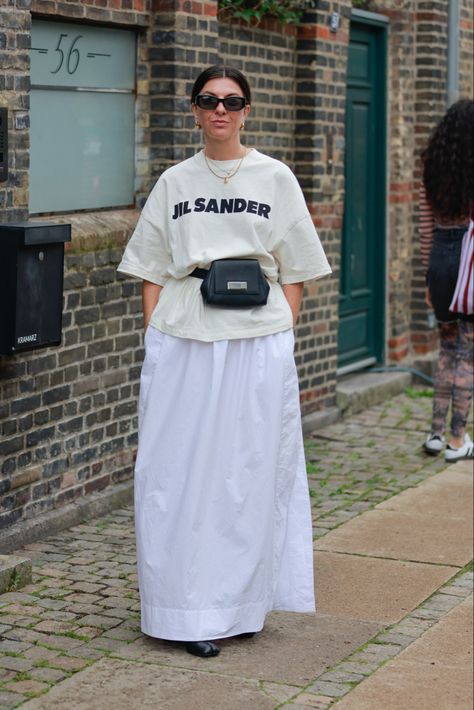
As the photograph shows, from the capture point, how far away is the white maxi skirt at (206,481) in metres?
5.43

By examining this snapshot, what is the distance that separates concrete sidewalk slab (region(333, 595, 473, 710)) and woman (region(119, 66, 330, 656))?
0.58 meters

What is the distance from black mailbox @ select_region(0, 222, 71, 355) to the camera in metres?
6.43

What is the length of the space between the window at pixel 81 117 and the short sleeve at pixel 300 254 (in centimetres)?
204

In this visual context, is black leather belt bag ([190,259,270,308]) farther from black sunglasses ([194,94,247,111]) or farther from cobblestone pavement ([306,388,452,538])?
cobblestone pavement ([306,388,452,538])

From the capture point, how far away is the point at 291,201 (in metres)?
5.50

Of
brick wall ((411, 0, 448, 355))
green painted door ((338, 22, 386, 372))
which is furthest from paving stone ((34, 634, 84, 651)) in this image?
brick wall ((411, 0, 448, 355))

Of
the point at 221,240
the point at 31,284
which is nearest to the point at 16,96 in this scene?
the point at 31,284

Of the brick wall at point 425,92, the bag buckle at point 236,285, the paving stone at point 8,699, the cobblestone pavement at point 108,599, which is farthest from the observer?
the brick wall at point 425,92

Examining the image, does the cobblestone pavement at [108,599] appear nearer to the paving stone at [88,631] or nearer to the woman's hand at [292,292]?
the paving stone at [88,631]

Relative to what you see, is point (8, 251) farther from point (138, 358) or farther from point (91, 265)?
point (138, 358)

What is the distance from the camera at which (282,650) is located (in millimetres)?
5551

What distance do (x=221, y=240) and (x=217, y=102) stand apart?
49 cm

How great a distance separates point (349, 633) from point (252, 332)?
4.11 ft

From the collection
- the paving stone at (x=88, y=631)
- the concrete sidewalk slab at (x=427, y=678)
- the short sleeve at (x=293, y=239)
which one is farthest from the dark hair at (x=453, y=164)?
the paving stone at (x=88, y=631)
